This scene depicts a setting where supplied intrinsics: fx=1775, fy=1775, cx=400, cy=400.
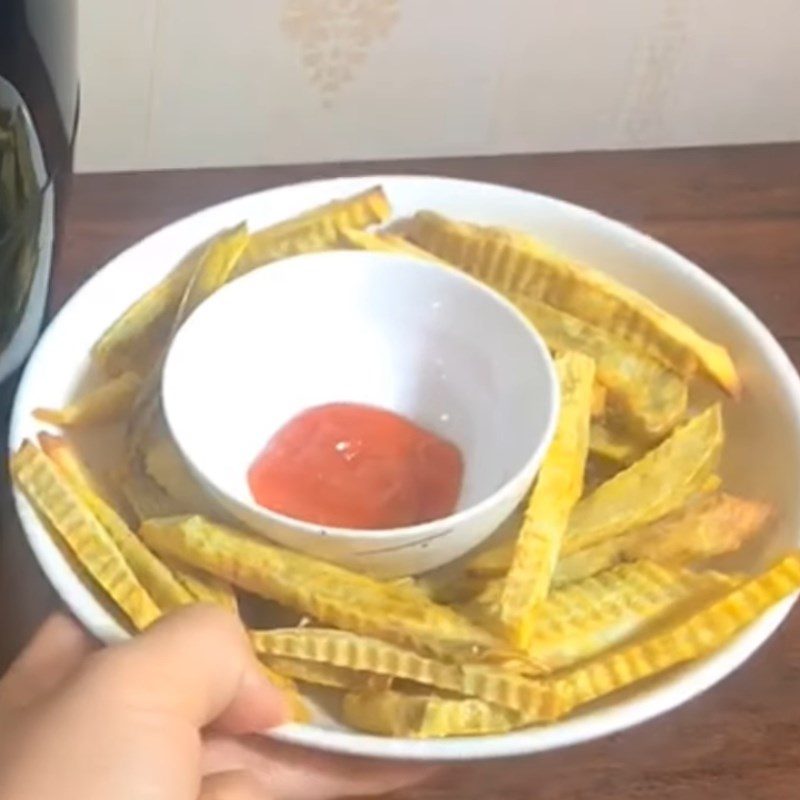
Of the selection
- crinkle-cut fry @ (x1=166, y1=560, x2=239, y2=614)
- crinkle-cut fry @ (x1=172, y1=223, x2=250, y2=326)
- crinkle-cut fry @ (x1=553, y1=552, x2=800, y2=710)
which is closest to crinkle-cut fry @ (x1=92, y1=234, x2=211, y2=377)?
crinkle-cut fry @ (x1=172, y1=223, x2=250, y2=326)

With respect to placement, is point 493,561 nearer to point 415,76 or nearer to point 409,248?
point 409,248

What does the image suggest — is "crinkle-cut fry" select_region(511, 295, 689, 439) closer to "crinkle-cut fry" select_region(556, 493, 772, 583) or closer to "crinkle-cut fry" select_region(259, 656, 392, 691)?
"crinkle-cut fry" select_region(556, 493, 772, 583)

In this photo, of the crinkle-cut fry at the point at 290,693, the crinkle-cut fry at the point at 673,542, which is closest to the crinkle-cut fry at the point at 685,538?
the crinkle-cut fry at the point at 673,542

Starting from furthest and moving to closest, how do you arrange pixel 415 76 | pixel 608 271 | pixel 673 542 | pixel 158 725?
pixel 415 76
pixel 608 271
pixel 673 542
pixel 158 725

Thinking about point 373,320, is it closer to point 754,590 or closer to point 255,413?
point 255,413

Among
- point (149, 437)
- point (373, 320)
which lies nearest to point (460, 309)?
point (373, 320)

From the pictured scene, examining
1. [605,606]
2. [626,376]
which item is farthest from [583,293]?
[605,606]
